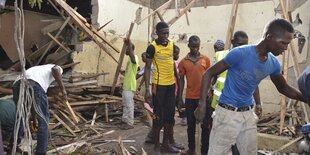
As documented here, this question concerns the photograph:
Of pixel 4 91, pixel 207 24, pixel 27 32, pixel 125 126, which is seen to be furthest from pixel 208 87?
pixel 27 32

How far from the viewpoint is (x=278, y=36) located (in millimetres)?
3104

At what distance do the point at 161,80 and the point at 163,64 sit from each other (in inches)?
10.1

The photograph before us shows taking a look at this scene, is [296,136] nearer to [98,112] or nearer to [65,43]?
[98,112]

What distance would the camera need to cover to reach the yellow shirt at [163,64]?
5359mm

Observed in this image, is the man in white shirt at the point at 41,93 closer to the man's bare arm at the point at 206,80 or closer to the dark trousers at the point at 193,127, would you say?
the dark trousers at the point at 193,127

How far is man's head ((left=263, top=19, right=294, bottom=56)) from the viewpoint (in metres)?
3.10

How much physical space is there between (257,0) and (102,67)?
4455 mm

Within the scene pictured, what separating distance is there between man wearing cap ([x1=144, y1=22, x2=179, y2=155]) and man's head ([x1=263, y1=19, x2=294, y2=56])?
232 centimetres

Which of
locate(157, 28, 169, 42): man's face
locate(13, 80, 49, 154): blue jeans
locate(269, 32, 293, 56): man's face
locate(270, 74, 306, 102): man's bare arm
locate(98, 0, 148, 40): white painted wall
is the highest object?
locate(98, 0, 148, 40): white painted wall

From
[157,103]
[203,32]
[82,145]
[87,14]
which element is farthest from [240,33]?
[87,14]

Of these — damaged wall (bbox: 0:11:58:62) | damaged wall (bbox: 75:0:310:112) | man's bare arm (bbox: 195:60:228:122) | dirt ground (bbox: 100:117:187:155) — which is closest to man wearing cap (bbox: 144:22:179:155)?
dirt ground (bbox: 100:117:187:155)

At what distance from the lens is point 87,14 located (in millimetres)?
9602

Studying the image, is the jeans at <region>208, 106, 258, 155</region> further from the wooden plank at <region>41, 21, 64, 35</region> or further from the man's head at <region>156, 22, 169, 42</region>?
the wooden plank at <region>41, 21, 64, 35</region>

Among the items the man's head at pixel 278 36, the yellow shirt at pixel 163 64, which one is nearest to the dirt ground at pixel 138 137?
the yellow shirt at pixel 163 64
